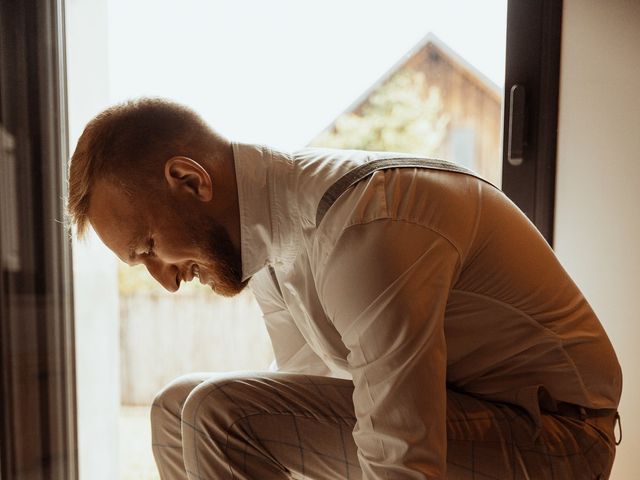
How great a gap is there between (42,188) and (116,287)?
13.0 inches

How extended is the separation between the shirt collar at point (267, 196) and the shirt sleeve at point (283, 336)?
183 mm

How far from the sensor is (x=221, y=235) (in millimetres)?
905

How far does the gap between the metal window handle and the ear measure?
676 mm

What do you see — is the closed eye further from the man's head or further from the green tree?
the green tree

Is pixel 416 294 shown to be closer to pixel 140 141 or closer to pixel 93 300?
pixel 140 141

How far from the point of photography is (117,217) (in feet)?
2.94

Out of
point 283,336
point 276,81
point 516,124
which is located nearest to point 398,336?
point 283,336

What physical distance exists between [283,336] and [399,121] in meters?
0.58

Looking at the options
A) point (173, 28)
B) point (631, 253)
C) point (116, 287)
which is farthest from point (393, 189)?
point (116, 287)

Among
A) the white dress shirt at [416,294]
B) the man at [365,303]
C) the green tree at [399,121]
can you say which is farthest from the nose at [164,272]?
the green tree at [399,121]

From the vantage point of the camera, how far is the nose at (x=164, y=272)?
0.95m

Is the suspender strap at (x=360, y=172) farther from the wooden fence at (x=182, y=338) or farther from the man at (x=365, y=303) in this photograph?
the wooden fence at (x=182, y=338)

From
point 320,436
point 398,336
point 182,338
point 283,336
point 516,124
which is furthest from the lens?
point 182,338

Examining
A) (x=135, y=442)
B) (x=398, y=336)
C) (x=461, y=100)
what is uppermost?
(x=461, y=100)
